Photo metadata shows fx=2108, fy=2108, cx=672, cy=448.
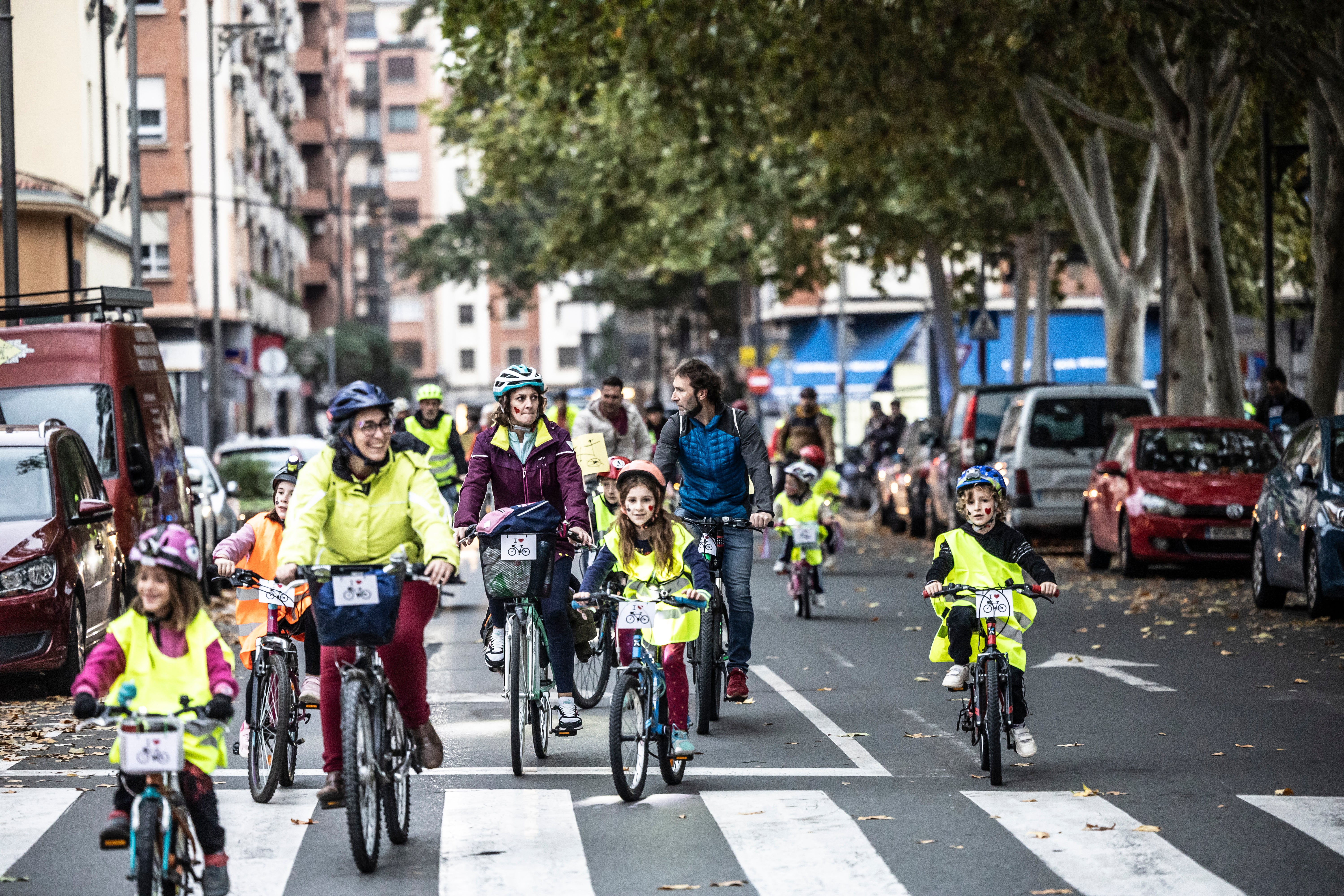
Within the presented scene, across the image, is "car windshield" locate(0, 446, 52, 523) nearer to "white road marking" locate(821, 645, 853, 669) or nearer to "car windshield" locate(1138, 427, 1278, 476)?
"white road marking" locate(821, 645, 853, 669)

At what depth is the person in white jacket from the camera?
16.5 meters

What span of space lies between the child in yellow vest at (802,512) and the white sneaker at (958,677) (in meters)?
7.53

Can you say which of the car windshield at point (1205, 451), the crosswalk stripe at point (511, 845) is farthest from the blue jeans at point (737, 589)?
the car windshield at point (1205, 451)

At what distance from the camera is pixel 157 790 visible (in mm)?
6195

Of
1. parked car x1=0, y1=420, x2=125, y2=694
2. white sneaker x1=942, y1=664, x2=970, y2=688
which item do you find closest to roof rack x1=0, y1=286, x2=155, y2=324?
A: parked car x1=0, y1=420, x2=125, y2=694

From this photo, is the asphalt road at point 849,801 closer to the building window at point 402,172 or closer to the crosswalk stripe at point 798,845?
the crosswalk stripe at point 798,845

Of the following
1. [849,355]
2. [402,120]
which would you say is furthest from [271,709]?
[402,120]

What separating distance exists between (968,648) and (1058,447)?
14937 mm

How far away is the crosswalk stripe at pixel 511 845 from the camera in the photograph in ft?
22.8

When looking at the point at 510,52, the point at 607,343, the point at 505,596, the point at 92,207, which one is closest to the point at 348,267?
the point at 607,343

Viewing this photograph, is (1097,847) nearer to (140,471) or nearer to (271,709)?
(271,709)

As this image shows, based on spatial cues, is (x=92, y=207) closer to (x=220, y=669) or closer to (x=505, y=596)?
(x=505, y=596)

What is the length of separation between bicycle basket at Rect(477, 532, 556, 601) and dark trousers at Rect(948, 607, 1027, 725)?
5.93 feet

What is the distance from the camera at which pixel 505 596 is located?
372 inches
